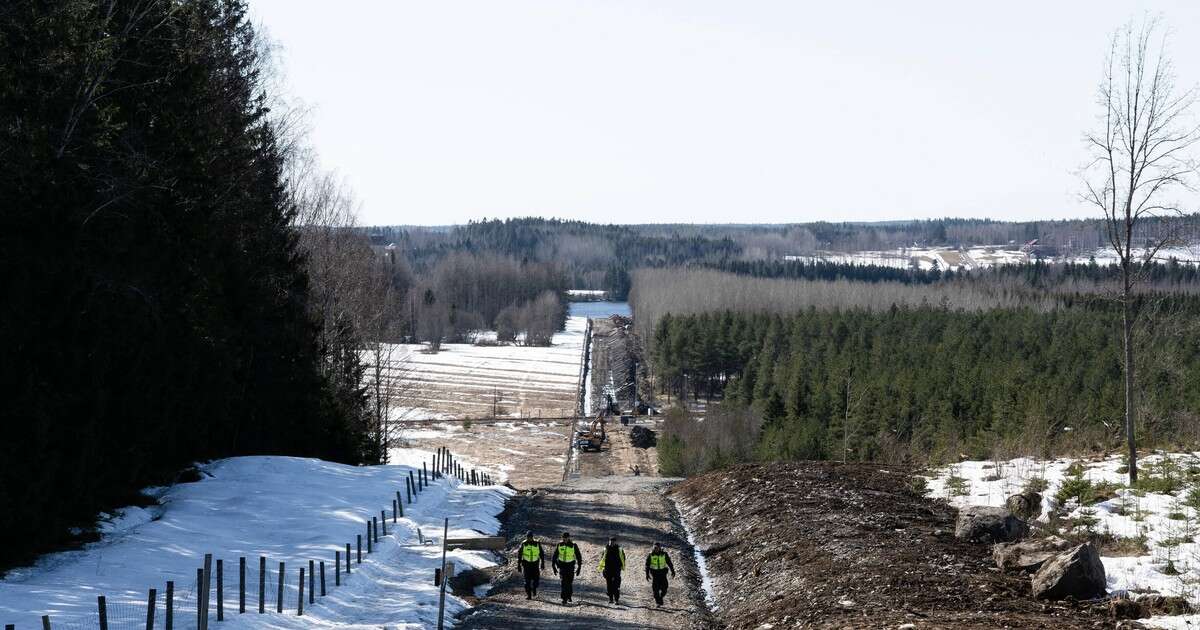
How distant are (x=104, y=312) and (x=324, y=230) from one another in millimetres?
24948

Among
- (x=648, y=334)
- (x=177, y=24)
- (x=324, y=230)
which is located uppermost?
(x=177, y=24)

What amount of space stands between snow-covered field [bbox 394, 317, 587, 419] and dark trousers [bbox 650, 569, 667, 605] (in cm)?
5283

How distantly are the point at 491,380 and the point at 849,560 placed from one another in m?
98.8

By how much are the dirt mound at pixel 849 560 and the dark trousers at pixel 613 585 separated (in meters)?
2.14

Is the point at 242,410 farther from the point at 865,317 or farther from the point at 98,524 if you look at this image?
the point at 865,317

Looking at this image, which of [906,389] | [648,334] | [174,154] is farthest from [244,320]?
[648,334]

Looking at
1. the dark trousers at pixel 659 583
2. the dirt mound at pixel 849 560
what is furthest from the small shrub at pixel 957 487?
the dark trousers at pixel 659 583

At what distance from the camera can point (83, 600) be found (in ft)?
49.9

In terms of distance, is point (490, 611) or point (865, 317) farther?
point (865, 317)

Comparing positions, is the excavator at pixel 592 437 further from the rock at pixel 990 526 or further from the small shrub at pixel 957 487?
the rock at pixel 990 526

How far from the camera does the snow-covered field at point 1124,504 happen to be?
14.5 metres

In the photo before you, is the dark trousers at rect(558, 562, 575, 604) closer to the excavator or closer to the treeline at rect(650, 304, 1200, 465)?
the treeline at rect(650, 304, 1200, 465)

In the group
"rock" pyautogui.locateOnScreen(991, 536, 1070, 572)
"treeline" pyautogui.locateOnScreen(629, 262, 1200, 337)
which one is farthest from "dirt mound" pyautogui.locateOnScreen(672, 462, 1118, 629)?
"treeline" pyautogui.locateOnScreen(629, 262, 1200, 337)

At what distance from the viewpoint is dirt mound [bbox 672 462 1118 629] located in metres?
14.2
